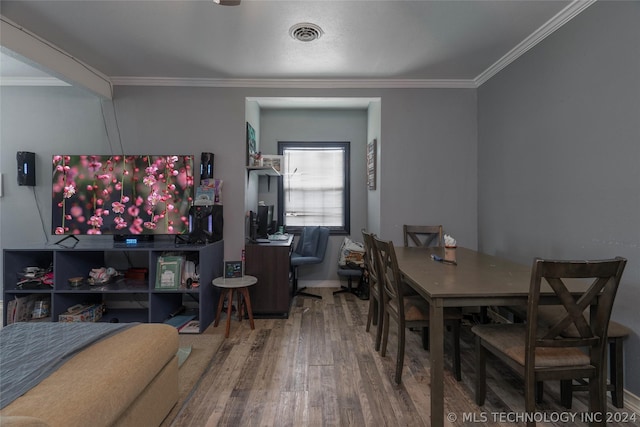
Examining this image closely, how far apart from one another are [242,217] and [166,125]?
4.41 feet

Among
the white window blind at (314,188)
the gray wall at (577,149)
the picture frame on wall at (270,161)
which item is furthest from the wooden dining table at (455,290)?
the white window blind at (314,188)

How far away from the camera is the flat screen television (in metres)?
3.03

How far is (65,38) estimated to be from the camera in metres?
2.52

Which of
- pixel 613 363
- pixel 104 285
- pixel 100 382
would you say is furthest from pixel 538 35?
pixel 104 285

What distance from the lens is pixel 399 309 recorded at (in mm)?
1998

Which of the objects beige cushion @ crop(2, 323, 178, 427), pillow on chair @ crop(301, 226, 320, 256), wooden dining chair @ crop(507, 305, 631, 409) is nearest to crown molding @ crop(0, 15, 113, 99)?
beige cushion @ crop(2, 323, 178, 427)

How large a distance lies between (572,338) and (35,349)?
99.4 inches

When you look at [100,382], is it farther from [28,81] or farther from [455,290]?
[28,81]

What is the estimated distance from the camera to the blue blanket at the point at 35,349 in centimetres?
110

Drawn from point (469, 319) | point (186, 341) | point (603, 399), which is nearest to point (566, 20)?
point (603, 399)

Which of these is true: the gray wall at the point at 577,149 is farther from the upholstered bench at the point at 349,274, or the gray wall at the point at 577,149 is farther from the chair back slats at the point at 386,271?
the upholstered bench at the point at 349,274

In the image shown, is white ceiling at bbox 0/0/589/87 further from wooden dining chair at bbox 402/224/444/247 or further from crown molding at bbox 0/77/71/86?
wooden dining chair at bbox 402/224/444/247

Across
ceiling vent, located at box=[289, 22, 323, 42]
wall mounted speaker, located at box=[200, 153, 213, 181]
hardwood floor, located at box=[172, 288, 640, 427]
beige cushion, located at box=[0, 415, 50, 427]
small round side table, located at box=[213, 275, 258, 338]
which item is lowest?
hardwood floor, located at box=[172, 288, 640, 427]

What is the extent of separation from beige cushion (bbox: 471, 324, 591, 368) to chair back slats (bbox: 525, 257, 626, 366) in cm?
6
